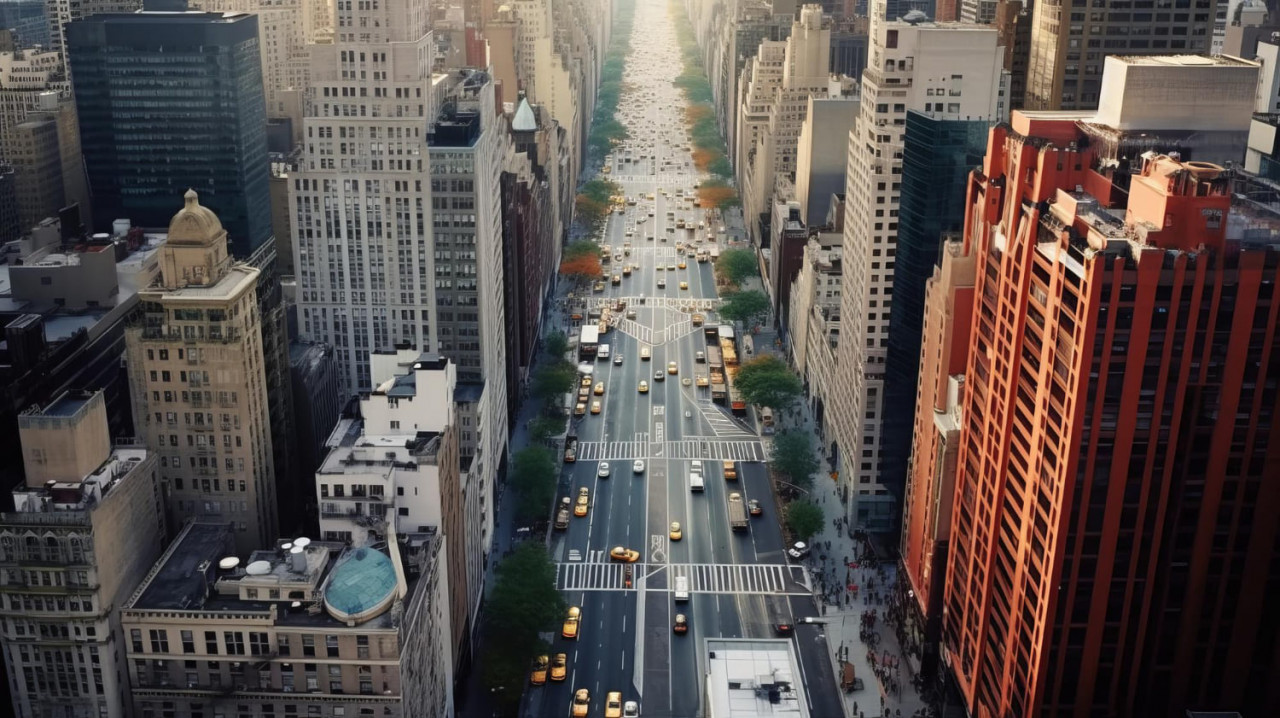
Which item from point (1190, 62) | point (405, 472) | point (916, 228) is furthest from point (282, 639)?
point (1190, 62)

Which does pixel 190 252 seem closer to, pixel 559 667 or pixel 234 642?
pixel 234 642

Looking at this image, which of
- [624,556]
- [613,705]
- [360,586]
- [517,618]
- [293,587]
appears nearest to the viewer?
[360,586]

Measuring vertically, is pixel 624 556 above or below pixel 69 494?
below

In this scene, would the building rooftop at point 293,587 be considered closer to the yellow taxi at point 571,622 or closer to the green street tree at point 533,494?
the yellow taxi at point 571,622

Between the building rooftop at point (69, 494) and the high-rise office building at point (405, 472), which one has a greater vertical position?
the building rooftop at point (69, 494)

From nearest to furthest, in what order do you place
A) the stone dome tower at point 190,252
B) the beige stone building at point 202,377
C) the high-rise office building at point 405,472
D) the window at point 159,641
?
1. the window at point 159,641
2. the high-rise office building at point 405,472
3. the beige stone building at point 202,377
4. the stone dome tower at point 190,252

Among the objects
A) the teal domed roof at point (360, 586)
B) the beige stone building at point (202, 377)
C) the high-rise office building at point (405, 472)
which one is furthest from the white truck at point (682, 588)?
the teal domed roof at point (360, 586)
